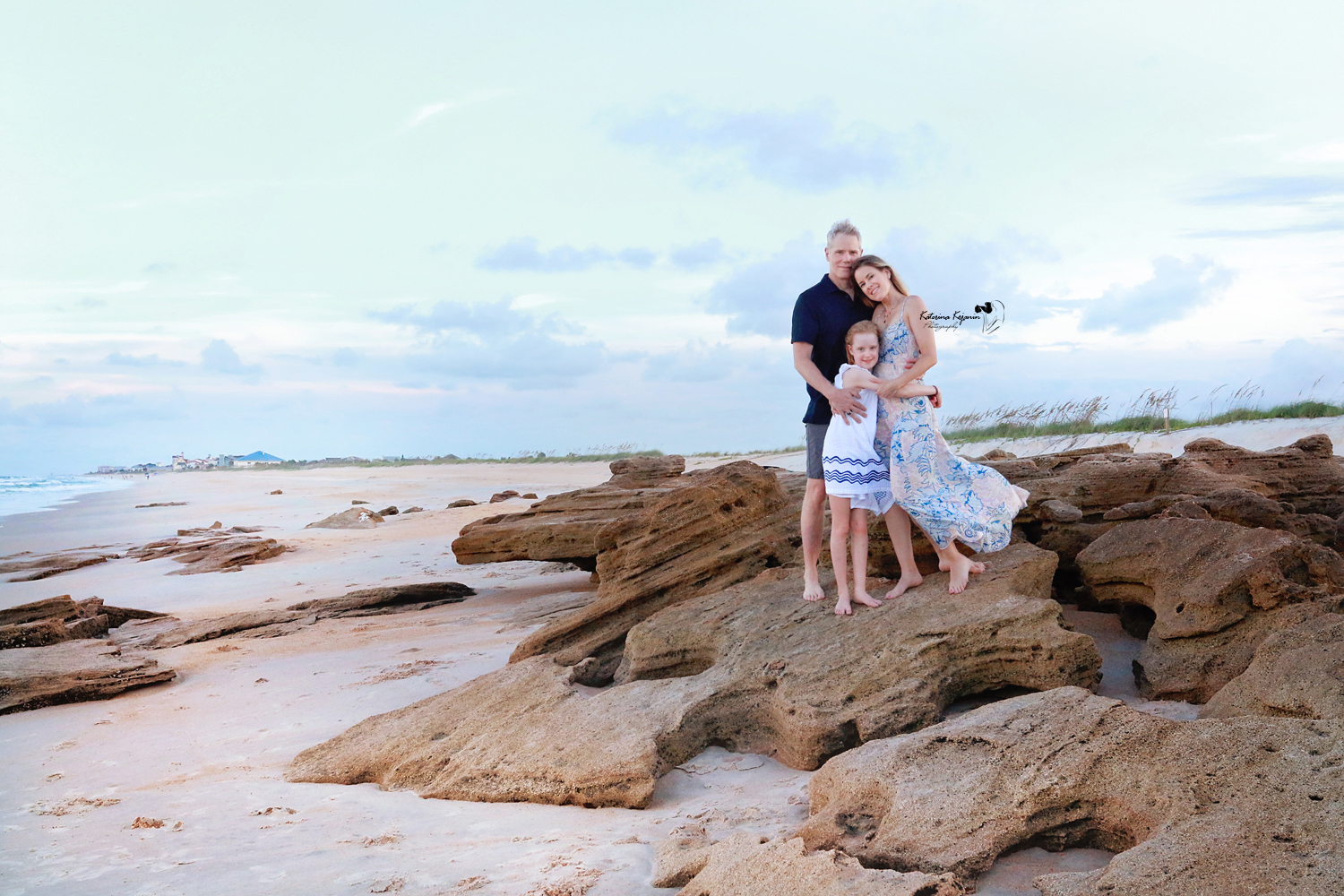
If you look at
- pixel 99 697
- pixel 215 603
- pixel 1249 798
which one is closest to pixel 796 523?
pixel 1249 798

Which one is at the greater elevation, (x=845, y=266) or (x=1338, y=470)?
(x=845, y=266)

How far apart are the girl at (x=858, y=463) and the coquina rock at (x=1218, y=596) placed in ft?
5.19

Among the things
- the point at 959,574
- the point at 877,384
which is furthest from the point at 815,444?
the point at 959,574

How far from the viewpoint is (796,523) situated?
7000 millimetres

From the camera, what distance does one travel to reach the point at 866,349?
5.40m

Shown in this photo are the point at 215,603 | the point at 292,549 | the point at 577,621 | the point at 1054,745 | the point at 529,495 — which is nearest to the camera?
the point at 1054,745

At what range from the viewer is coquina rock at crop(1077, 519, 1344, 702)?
4.46 m

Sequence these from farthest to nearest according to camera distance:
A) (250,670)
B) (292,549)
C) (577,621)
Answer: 1. (292,549)
2. (250,670)
3. (577,621)

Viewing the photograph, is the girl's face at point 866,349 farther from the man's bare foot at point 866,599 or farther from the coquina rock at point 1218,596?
the coquina rock at point 1218,596

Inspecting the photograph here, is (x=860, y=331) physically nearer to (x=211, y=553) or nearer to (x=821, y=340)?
(x=821, y=340)

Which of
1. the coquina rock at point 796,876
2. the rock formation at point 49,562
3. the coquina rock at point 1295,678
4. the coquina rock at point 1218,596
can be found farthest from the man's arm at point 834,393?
the rock formation at point 49,562

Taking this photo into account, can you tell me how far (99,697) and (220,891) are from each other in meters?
4.48

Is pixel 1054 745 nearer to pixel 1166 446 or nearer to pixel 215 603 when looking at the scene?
pixel 215 603

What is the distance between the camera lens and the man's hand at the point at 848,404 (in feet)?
17.6
